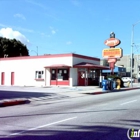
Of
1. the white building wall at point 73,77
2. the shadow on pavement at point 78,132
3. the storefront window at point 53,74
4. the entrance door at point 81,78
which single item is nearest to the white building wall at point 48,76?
the storefront window at point 53,74

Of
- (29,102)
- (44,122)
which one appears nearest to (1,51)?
(29,102)

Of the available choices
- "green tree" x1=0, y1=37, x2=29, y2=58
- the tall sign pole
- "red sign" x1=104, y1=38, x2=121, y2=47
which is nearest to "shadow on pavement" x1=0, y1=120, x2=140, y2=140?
the tall sign pole

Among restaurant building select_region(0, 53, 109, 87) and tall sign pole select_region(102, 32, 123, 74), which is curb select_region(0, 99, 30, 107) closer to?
restaurant building select_region(0, 53, 109, 87)

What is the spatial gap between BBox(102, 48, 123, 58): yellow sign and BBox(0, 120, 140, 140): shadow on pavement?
26.3m

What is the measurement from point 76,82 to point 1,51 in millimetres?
35458

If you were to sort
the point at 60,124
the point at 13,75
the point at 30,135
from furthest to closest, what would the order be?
1. the point at 13,75
2. the point at 60,124
3. the point at 30,135

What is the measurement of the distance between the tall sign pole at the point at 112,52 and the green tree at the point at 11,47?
35.5 meters

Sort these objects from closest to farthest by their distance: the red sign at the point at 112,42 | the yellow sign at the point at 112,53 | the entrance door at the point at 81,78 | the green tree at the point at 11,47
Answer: the yellow sign at the point at 112,53
the red sign at the point at 112,42
the entrance door at the point at 81,78
the green tree at the point at 11,47

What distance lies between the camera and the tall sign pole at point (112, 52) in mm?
34125

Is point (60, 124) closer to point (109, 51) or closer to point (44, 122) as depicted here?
point (44, 122)

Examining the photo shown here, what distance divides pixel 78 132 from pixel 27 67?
110ft

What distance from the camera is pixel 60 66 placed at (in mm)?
34688

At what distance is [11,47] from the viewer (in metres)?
66.3

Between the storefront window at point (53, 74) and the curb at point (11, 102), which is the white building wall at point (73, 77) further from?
the curb at point (11, 102)
